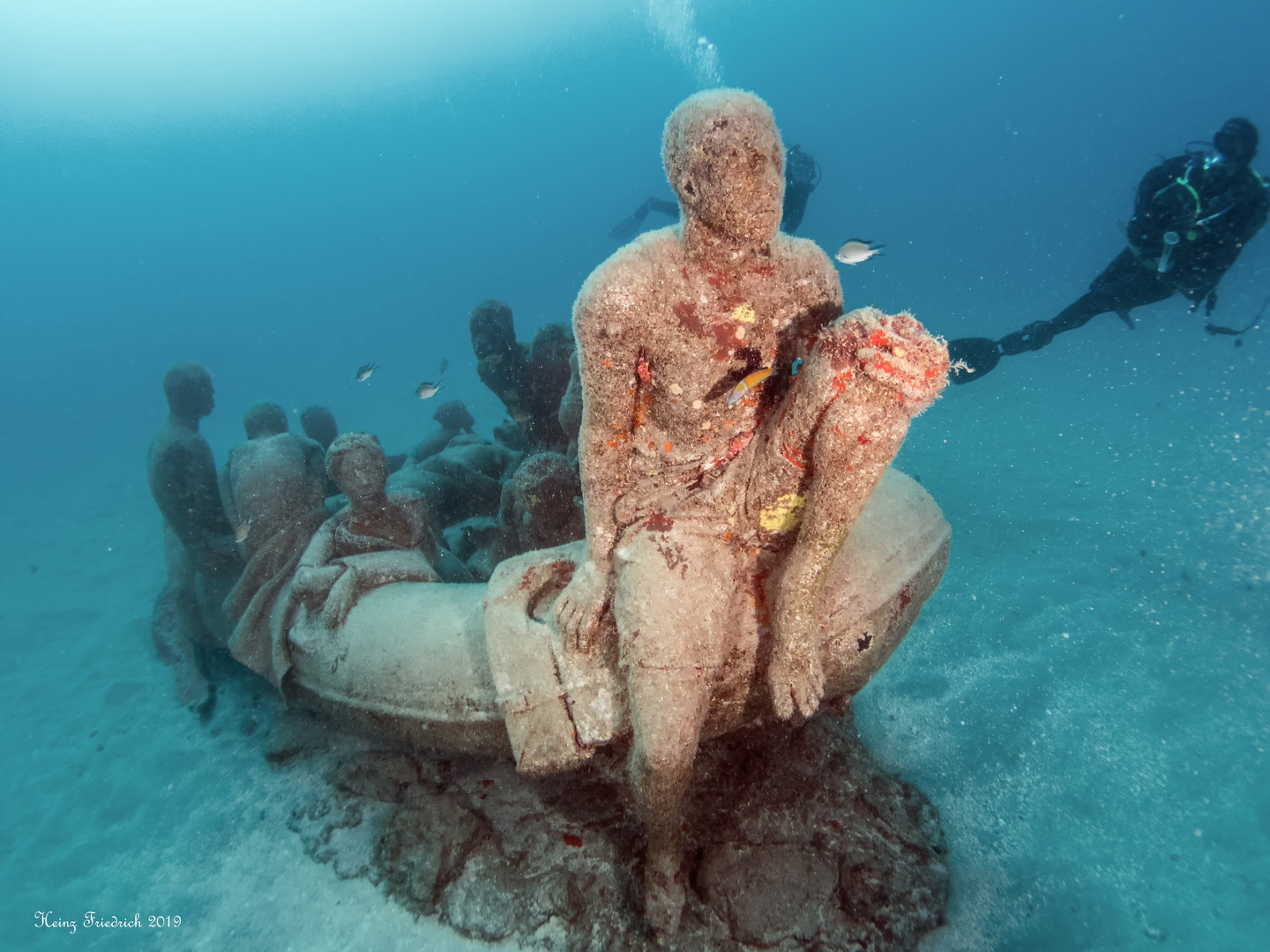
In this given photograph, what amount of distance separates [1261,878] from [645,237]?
4.47m

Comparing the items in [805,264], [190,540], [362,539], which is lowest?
[362,539]

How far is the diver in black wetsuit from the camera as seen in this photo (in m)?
6.99

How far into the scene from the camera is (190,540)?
5555 mm

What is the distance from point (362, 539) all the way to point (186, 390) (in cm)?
426

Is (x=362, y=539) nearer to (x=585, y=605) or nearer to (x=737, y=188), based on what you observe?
(x=585, y=605)

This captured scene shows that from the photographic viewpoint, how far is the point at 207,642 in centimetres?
547

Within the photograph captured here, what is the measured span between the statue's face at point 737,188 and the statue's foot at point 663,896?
2.61 meters

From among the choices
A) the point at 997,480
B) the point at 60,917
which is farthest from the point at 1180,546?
the point at 60,917

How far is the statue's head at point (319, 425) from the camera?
820 centimetres

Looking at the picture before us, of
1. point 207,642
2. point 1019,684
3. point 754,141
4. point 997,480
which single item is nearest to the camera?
point 754,141

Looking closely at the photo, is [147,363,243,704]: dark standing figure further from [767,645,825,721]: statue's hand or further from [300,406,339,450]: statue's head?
[767,645,825,721]: statue's hand

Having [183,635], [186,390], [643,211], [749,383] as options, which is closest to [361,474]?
[749,383]

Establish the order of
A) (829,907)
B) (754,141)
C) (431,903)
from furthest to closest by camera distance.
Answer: (431,903) < (829,907) < (754,141)

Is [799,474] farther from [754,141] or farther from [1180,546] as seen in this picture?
[1180,546]
